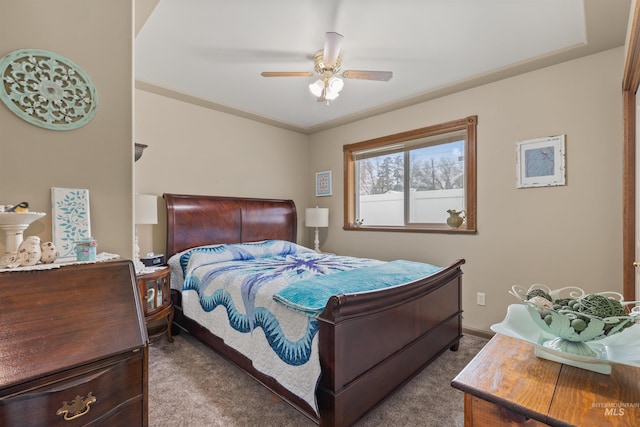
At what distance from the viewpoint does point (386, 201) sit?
3.94 meters

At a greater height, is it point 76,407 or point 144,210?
point 144,210

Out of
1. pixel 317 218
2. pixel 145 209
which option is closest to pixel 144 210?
pixel 145 209

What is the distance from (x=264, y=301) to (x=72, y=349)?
1090 millimetres

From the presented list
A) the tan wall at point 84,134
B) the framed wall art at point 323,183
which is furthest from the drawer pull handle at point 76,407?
the framed wall art at point 323,183

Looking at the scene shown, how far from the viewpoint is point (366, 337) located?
1641mm

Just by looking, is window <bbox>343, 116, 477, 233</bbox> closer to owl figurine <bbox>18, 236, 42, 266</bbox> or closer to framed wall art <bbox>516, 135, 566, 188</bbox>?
framed wall art <bbox>516, 135, 566, 188</bbox>

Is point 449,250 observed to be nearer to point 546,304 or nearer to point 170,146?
point 546,304

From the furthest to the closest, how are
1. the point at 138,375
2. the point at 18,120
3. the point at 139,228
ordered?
the point at 139,228 < the point at 18,120 < the point at 138,375

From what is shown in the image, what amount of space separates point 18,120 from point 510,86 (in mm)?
3536

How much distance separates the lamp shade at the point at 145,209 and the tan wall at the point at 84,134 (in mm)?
1474

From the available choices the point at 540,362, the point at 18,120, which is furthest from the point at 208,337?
the point at 540,362

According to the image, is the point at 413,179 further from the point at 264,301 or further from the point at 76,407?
the point at 76,407

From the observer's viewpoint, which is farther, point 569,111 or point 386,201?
point 386,201

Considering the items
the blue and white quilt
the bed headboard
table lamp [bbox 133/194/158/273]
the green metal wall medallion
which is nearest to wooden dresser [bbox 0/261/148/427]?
the green metal wall medallion
